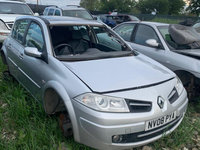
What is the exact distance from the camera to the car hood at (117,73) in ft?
7.11

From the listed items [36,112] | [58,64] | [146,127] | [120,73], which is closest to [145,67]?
[120,73]

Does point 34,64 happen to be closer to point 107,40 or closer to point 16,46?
point 16,46

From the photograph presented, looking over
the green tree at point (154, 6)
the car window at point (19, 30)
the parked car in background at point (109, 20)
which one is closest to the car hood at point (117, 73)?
the car window at point (19, 30)

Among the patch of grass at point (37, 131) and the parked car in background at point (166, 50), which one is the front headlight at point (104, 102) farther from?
the parked car in background at point (166, 50)

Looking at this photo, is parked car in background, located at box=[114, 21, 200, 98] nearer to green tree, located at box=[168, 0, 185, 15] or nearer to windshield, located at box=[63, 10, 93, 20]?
windshield, located at box=[63, 10, 93, 20]

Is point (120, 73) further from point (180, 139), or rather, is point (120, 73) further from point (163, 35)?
point (163, 35)

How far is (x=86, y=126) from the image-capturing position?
2002mm

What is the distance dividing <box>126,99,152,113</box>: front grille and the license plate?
136 millimetres

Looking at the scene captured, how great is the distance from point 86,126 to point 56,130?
2.46ft

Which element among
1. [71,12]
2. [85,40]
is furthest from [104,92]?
[71,12]

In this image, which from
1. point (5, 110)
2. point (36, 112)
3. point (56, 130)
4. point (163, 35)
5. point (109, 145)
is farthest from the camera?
point (163, 35)

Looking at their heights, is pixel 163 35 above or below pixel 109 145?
above

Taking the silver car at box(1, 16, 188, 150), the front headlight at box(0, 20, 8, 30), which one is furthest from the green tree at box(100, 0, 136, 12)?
the silver car at box(1, 16, 188, 150)

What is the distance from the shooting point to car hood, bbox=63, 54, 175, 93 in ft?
7.11
